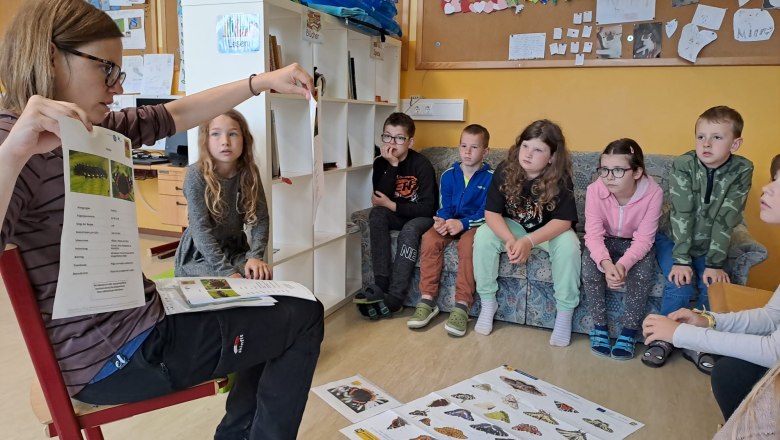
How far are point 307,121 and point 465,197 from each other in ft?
2.92

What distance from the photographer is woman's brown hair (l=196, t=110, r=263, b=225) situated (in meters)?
1.90

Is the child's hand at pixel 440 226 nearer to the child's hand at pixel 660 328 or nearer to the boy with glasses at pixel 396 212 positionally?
the boy with glasses at pixel 396 212

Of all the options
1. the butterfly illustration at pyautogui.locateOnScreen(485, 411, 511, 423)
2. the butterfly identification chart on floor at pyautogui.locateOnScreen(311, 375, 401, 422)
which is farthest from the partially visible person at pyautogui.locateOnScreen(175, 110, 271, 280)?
the butterfly illustration at pyautogui.locateOnScreen(485, 411, 511, 423)

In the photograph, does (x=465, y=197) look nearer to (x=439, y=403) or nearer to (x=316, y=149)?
(x=439, y=403)

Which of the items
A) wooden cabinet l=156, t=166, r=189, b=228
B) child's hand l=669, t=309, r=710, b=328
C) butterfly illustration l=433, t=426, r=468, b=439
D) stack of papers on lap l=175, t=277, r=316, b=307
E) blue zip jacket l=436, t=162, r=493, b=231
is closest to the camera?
stack of papers on lap l=175, t=277, r=316, b=307

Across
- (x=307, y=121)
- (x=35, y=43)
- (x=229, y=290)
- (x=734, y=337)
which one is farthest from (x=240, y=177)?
(x=734, y=337)

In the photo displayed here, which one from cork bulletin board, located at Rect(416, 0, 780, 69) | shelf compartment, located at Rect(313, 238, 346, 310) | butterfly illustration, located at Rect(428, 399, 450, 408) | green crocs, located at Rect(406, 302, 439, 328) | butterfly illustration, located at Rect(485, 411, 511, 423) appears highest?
cork bulletin board, located at Rect(416, 0, 780, 69)

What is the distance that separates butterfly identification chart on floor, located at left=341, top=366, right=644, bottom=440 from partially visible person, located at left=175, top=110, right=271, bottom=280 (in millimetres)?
639

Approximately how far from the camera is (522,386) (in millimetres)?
1937

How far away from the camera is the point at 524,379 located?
78.5 inches

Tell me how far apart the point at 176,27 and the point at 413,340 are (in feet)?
10.4

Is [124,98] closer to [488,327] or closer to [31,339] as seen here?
[488,327]

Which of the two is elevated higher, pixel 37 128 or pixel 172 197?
pixel 37 128

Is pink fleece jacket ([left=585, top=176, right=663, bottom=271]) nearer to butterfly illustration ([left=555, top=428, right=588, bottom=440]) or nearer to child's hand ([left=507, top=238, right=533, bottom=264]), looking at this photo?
child's hand ([left=507, top=238, right=533, bottom=264])
